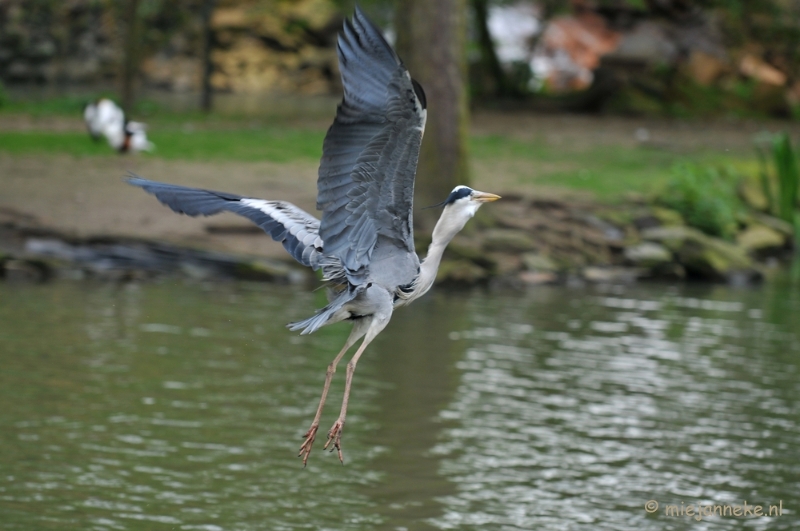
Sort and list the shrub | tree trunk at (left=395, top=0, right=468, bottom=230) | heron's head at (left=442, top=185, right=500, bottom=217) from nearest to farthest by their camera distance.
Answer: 1. heron's head at (left=442, top=185, right=500, bottom=217)
2. tree trunk at (left=395, top=0, right=468, bottom=230)
3. the shrub

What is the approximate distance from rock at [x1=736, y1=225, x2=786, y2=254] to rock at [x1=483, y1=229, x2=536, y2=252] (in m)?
3.75

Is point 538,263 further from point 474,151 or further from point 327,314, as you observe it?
point 327,314

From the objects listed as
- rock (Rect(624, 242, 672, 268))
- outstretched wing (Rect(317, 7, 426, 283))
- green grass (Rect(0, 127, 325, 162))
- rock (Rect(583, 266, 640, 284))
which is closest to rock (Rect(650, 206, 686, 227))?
rock (Rect(624, 242, 672, 268))

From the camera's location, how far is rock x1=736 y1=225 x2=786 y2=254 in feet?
56.0

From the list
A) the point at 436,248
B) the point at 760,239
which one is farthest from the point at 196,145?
the point at 436,248

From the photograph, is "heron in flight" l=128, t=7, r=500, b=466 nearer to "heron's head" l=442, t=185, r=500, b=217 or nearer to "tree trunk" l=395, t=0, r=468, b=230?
"heron's head" l=442, t=185, r=500, b=217

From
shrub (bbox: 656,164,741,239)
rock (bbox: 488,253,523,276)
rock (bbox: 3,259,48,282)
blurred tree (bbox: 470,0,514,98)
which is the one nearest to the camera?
rock (bbox: 3,259,48,282)

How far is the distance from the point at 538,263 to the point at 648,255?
1.69 meters

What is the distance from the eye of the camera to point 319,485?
7910mm

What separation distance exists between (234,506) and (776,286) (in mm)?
10154

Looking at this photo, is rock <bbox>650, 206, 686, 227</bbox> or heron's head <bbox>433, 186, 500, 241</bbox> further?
rock <bbox>650, 206, 686, 227</bbox>

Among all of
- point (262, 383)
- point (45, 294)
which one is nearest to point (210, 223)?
point (45, 294)

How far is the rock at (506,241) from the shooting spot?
15.2 metres

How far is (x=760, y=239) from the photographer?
17.2 m
